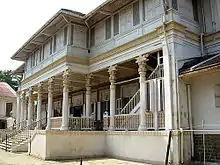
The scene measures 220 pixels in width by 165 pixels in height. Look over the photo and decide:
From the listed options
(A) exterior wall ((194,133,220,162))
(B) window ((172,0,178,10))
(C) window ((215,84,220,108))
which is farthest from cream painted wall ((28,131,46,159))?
(B) window ((172,0,178,10))

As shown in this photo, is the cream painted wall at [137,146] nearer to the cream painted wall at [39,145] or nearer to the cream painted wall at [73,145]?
the cream painted wall at [73,145]

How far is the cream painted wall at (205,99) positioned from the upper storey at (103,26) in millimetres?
2425

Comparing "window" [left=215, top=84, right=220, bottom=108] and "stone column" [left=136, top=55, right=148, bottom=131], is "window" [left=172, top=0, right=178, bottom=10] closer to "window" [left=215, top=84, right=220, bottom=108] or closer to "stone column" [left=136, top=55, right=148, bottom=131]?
"stone column" [left=136, top=55, right=148, bottom=131]

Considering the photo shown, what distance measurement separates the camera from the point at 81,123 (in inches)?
597

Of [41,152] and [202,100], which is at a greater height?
[202,100]

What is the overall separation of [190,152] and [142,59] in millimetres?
4484

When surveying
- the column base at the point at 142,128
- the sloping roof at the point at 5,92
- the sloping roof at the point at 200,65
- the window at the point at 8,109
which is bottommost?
the column base at the point at 142,128

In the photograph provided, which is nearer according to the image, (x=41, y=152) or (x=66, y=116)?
(x=41, y=152)

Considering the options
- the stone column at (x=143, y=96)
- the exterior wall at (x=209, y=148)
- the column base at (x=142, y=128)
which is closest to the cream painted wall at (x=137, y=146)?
the column base at (x=142, y=128)

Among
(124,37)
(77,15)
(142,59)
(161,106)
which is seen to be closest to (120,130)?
(161,106)

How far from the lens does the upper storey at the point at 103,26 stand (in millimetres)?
11648

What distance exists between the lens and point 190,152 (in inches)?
401

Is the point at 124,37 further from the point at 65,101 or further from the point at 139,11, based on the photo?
the point at 65,101

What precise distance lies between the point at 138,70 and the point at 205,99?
3.34 meters
